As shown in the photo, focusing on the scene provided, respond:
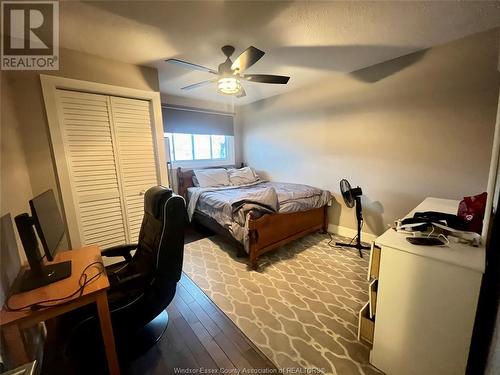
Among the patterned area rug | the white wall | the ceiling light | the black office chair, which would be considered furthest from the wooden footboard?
the ceiling light

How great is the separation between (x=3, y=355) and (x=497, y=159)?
2688 mm

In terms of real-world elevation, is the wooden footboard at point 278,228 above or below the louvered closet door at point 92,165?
below

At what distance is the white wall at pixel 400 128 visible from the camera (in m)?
2.08

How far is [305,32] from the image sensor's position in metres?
1.81

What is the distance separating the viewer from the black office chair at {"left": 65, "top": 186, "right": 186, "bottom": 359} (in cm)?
120

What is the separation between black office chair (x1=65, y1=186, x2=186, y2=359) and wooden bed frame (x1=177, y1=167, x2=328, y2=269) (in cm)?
108

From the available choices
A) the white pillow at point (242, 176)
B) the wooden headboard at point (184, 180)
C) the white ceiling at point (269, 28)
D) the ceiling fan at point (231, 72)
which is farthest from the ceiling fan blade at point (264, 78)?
the wooden headboard at point (184, 180)

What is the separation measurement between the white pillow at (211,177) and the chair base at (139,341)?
244 centimetres

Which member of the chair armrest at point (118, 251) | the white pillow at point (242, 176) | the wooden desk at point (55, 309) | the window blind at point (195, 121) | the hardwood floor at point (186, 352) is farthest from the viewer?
the white pillow at point (242, 176)

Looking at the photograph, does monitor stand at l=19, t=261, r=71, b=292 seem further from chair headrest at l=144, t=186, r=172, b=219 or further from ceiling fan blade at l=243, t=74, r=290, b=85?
ceiling fan blade at l=243, t=74, r=290, b=85

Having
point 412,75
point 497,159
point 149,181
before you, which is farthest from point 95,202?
point 412,75

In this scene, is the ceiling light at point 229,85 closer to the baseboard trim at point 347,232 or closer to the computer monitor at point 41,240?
the computer monitor at point 41,240

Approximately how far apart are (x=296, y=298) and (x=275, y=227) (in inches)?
33.5

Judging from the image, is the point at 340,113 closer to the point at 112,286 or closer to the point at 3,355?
the point at 112,286
